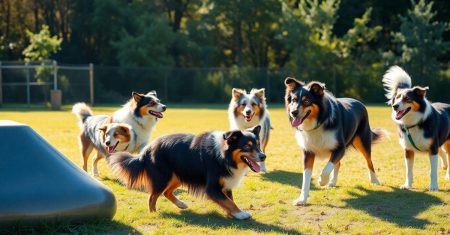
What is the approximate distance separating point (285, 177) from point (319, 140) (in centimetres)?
234

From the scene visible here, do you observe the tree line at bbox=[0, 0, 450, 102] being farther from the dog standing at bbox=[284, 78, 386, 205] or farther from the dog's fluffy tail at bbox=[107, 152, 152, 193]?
the dog's fluffy tail at bbox=[107, 152, 152, 193]

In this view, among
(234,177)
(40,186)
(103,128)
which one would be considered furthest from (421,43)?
(40,186)

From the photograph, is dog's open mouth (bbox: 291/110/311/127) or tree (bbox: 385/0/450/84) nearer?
dog's open mouth (bbox: 291/110/311/127)

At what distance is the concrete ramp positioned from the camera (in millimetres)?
6184

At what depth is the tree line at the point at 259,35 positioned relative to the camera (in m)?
40.8

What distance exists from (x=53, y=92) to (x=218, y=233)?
1081 inches

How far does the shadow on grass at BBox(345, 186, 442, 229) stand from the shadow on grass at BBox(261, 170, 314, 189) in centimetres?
109

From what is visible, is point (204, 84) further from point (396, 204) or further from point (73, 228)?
point (73, 228)

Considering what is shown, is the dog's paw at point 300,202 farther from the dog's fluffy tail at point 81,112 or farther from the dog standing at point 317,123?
the dog's fluffy tail at point 81,112

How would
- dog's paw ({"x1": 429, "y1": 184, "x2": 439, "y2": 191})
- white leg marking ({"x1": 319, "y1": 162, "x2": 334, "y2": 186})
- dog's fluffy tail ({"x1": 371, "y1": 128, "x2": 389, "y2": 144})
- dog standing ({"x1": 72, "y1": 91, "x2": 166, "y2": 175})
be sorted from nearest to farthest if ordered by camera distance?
1. white leg marking ({"x1": 319, "y1": 162, "x2": 334, "y2": 186})
2. dog's paw ({"x1": 429, "y1": 184, "x2": 439, "y2": 191})
3. dog's fluffy tail ({"x1": 371, "y1": 128, "x2": 389, "y2": 144})
4. dog standing ({"x1": 72, "y1": 91, "x2": 166, "y2": 175})

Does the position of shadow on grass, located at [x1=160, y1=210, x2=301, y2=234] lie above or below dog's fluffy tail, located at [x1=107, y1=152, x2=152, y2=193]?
below

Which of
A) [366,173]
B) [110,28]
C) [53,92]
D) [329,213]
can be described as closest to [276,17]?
[110,28]

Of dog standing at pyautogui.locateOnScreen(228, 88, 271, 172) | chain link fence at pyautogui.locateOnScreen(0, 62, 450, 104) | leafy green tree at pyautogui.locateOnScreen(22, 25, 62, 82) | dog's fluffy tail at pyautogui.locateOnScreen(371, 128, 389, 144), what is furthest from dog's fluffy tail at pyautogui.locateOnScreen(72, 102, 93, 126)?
chain link fence at pyautogui.locateOnScreen(0, 62, 450, 104)

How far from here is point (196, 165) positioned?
756 cm
